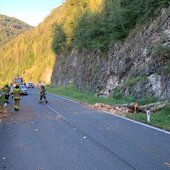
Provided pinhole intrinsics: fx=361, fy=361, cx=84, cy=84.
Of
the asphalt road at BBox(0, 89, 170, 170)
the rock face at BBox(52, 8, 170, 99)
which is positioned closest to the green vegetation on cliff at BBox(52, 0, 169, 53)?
the rock face at BBox(52, 8, 170, 99)

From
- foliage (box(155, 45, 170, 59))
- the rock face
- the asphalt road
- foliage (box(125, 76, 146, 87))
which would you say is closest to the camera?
the asphalt road

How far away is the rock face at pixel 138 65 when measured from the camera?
889 inches

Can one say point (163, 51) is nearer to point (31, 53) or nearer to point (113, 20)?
point (113, 20)

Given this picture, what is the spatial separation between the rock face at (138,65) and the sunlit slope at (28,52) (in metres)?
90.8

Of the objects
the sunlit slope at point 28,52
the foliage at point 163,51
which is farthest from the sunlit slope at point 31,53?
the foliage at point 163,51

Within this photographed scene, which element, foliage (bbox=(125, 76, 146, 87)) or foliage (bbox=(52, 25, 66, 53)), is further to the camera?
foliage (bbox=(52, 25, 66, 53))

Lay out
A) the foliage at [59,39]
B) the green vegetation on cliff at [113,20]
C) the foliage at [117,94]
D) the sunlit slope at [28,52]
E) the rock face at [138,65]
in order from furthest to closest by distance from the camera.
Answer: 1. the sunlit slope at [28,52]
2. the foliage at [59,39]
3. the green vegetation on cliff at [113,20]
4. the foliage at [117,94]
5. the rock face at [138,65]

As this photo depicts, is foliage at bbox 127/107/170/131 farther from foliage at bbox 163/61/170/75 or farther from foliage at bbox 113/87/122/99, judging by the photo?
foliage at bbox 113/87/122/99

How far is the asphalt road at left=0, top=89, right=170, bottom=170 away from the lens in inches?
305

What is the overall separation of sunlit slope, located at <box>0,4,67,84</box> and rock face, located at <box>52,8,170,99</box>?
298 feet

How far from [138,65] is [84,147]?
18629 millimetres

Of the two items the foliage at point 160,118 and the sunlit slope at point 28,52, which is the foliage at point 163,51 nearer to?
the foliage at point 160,118

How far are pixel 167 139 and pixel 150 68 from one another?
1458cm

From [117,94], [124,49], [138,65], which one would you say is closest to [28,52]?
[124,49]
